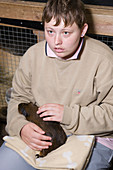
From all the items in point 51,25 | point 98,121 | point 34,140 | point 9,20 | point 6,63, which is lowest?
point 6,63

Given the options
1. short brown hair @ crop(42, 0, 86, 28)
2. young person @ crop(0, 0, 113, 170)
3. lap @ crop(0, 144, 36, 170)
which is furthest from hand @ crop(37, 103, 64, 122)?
short brown hair @ crop(42, 0, 86, 28)

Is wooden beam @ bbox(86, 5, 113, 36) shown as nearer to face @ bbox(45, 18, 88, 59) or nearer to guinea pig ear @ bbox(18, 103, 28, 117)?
face @ bbox(45, 18, 88, 59)

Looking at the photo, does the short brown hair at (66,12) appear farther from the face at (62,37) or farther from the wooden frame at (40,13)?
the wooden frame at (40,13)

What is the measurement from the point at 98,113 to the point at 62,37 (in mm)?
446

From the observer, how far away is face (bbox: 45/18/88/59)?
115 cm

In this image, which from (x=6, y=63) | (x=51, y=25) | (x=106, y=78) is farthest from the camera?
(x=6, y=63)

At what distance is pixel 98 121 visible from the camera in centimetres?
129

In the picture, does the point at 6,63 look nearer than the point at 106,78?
No

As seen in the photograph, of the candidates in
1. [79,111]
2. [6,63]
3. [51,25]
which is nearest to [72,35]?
[51,25]

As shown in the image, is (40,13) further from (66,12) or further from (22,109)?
(22,109)

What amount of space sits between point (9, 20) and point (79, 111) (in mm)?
868

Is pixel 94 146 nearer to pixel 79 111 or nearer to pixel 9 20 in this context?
pixel 79 111

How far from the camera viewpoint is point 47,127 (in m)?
1.32

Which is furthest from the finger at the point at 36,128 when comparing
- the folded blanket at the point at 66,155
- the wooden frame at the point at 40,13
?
the wooden frame at the point at 40,13
